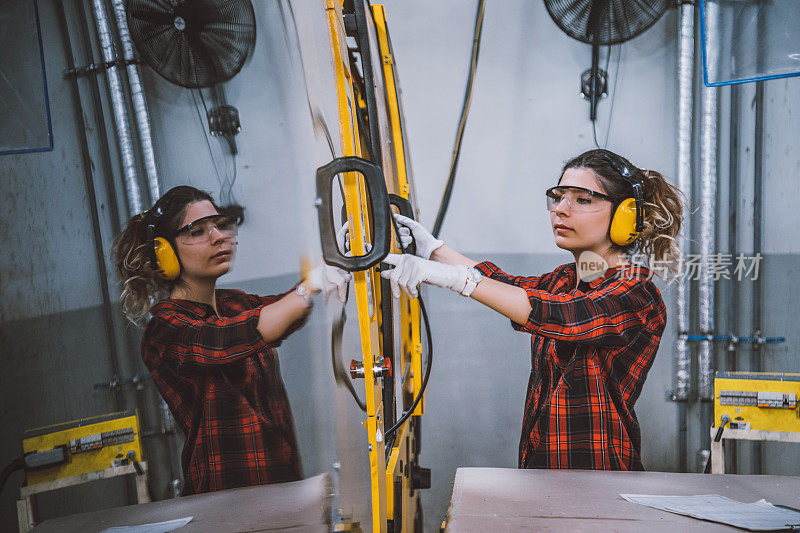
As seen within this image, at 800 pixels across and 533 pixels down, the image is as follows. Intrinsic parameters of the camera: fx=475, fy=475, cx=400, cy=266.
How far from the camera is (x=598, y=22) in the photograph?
6.30ft

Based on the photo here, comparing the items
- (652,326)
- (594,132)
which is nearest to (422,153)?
(594,132)

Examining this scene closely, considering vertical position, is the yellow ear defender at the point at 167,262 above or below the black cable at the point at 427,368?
above

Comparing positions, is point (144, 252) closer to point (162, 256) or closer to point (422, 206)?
point (162, 256)

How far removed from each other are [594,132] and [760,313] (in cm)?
104

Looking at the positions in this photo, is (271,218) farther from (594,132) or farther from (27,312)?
(594,132)

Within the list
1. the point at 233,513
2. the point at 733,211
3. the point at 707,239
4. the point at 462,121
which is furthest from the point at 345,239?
the point at 733,211

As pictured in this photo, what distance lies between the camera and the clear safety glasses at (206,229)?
99cm

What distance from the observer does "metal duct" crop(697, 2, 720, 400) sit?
1942 millimetres

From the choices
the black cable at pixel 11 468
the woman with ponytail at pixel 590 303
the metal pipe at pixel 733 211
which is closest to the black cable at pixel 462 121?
the woman with ponytail at pixel 590 303

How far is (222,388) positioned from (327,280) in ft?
1.08

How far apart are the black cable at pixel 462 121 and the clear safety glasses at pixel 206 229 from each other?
1.27 m

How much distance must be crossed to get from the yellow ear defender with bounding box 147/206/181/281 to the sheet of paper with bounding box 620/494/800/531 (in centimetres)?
132

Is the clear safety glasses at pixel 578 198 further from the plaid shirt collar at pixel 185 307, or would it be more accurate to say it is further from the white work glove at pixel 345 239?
the plaid shirt collar at pixel 185 307

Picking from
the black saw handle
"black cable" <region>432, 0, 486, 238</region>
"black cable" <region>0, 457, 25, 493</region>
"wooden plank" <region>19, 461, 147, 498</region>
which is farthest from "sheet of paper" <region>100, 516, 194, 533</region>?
"black cable" <region>432, 0, 486, 238</region>
